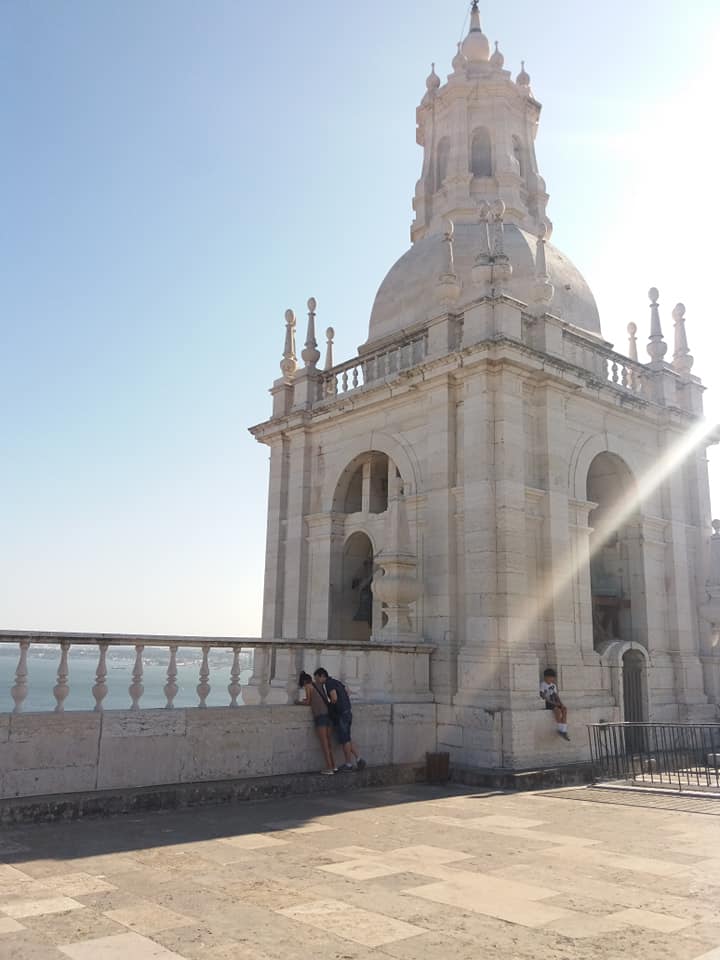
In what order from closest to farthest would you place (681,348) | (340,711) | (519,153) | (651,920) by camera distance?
(651,920)
(340,711)
(681,348)
(519,153)

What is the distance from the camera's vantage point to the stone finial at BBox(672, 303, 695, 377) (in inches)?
827

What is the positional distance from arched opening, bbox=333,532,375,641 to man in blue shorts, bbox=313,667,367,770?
20.5 feet

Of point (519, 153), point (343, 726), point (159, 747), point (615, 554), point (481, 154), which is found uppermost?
point (519, 153)

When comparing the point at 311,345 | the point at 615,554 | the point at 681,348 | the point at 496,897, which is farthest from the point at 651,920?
the point at 681,348

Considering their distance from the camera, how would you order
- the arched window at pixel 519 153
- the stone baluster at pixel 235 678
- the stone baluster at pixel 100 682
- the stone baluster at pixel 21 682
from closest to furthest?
1. the stone baluster at pixel 21 682
2. the stone baluster at pixel 100 682
3. the stone baluster at pixel 235 678
4. the arched window at pixel 519 153

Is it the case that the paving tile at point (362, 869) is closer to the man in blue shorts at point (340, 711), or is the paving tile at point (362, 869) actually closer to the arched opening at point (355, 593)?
the man in blue shorts at point (340, 711)

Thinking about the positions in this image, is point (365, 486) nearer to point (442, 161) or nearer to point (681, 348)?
point (681, 348)

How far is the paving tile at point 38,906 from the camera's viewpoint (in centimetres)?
574

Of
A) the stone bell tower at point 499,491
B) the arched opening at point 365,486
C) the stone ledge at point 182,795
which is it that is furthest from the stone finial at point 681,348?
the stone ledge at point 182,795

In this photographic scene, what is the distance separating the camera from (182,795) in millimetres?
10180

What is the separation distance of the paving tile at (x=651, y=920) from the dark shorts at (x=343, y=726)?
6772mm

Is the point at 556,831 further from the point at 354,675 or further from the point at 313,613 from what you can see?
the point at 313,613

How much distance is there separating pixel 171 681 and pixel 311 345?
460 inches

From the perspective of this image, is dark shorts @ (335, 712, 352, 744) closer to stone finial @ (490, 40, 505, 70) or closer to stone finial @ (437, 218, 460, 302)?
stone finial @ (437, 218, 460, 302)
